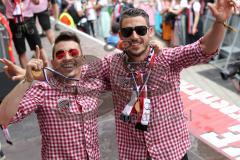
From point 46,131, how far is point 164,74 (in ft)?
2.52

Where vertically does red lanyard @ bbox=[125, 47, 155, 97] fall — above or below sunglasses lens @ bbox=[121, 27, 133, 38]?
below

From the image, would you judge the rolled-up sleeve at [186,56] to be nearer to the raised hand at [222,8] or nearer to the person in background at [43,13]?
the raised hand at [222,8]

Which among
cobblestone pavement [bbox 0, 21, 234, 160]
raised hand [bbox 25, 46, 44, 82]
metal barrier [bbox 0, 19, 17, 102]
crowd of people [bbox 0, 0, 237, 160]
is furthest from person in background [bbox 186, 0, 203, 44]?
raised hand [bbox 25, 46, 44, 82]

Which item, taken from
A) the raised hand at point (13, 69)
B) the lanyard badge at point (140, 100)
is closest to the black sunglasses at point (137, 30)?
the lanyard badge at point (140, 100)

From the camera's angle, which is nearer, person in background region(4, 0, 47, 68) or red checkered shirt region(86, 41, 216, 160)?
red checkered shirt region(86, 41, 216, 160)

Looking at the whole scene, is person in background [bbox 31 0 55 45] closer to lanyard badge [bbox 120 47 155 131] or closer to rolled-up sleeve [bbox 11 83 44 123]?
rolled-up sleeve [bbox 11 83 44 123]

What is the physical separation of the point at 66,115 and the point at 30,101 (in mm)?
225

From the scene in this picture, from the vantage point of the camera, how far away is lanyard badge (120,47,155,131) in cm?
241

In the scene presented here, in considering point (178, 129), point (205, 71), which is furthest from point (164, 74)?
point (205, 71)

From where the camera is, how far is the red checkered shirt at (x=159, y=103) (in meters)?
2.45

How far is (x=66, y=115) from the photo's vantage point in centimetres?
249

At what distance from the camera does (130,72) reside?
96.5 inches

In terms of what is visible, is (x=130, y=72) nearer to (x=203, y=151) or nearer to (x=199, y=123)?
→ (x=203, y=151)

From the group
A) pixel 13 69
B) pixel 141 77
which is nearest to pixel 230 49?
pixel 141 77
